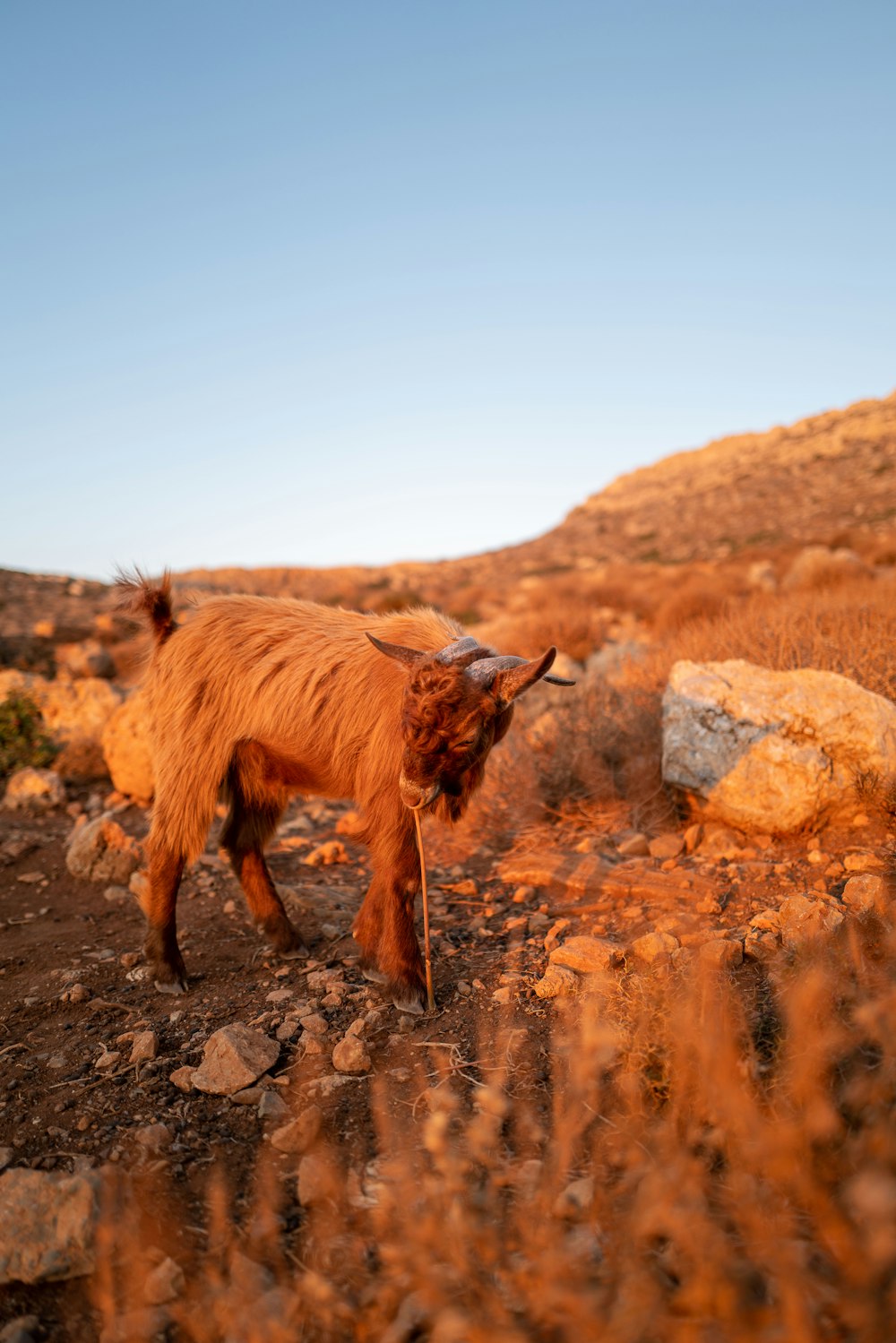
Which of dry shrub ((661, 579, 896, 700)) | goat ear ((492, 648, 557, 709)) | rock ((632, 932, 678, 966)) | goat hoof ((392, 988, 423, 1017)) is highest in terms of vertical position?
goat ear ((492, 648, 557, 709))

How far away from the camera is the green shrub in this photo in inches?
325

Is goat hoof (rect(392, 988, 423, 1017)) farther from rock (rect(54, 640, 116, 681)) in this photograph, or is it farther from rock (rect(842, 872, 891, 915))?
rock (rect(54, 640, 116, 681))

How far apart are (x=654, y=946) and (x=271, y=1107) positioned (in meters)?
Answer: 1.92

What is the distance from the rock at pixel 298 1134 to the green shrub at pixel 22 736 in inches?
255

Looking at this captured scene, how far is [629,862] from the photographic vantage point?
525 cm

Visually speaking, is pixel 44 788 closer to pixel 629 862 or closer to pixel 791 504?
pixel 629 862

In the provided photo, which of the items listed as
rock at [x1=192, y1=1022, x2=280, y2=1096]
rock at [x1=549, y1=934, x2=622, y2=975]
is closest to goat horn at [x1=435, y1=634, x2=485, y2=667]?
rock at [x1=549, y1=934, x2=622, y2=975]

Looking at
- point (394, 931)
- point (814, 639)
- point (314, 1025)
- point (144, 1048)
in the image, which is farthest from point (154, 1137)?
point (814, 639)

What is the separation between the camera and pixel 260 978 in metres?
4.50

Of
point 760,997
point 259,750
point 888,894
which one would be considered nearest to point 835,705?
point 888,894

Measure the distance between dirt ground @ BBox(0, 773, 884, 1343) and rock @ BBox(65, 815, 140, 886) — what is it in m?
0.11

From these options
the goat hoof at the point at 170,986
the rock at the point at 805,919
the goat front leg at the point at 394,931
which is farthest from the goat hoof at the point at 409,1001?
the rock at the point at 805,919

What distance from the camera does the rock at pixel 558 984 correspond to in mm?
3723

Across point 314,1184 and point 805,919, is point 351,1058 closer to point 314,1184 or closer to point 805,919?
point 314,1184
